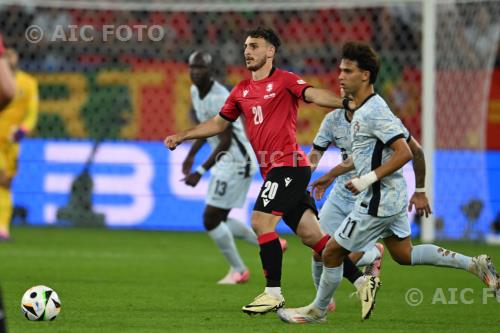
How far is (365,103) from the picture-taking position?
23.2 feet

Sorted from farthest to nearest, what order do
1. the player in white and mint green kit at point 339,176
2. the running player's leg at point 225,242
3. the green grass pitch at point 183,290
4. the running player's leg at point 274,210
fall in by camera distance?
1. the running player's leg at point 225,242
2. the player in white and mint green kit at point 339,176
3. the running player's leg at point 274,210
4. the green grass pitch at point 183,290

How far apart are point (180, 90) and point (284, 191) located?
9.32m

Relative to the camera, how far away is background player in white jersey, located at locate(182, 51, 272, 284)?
34.7 ft

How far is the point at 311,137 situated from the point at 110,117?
127 inches

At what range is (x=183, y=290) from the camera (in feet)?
31.2

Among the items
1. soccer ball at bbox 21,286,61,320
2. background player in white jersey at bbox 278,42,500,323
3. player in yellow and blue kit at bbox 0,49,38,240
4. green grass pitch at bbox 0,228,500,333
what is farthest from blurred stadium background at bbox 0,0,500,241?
soccer ball at bbox 21,286,61,320

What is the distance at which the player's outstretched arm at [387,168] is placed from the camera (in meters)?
6.66

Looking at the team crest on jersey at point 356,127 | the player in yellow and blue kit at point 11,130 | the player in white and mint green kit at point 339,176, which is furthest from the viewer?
the player in yellow and blue kit at point 11,130

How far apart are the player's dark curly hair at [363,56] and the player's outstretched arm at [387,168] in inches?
21.6

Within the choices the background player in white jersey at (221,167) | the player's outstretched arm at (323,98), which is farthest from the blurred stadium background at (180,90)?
the player's outstretched arm at (323,98)

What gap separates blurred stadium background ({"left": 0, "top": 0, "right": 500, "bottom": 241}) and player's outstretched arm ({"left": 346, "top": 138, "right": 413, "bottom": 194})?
26.6ft

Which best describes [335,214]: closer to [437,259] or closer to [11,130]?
[437,259]

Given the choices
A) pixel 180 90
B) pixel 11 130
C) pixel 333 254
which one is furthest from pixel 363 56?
pixel 180 90

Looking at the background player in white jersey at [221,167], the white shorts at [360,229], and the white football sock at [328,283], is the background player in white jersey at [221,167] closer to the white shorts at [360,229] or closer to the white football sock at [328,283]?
the white football sock at [328,283]
